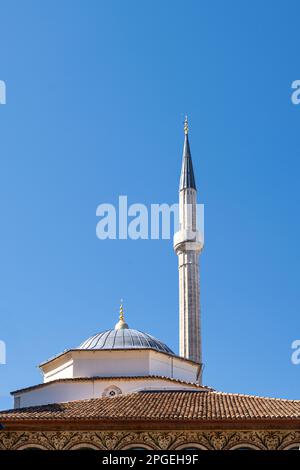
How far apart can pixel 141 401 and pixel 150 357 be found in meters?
3.40

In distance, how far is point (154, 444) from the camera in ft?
57.0

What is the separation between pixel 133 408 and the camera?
18.4 metres

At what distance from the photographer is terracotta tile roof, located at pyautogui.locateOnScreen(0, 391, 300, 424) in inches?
686

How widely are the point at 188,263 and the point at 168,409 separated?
48.9ft

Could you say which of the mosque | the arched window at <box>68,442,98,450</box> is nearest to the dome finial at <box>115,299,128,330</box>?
the mosque

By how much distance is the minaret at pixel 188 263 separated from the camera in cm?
3147

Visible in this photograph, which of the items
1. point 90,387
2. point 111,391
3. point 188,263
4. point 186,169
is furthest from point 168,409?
point 186,169

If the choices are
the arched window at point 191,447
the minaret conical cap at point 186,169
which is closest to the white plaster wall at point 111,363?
the arched window at point 191,447

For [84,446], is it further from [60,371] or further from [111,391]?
[60,371]

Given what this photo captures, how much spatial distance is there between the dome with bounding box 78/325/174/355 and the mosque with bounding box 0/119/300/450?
0.09 feet

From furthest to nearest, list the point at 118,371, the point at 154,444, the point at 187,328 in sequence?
the point at 187,328 < the point at 118,371 < the point at 154,444

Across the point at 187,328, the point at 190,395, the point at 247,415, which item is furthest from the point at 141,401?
the point at 187,328
